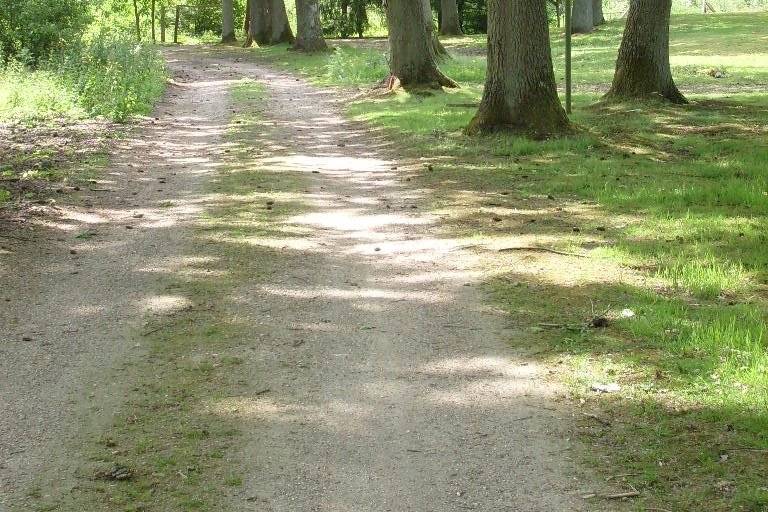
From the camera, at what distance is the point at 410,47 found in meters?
18.1

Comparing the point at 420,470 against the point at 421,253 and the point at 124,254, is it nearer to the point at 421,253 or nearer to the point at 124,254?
the point at 421,253

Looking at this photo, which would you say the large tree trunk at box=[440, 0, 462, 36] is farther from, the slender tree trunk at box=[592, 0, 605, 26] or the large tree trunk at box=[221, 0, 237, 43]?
the large tree trunk at box=[221, 0, 237, 43]

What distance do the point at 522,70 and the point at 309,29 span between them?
20.7 m

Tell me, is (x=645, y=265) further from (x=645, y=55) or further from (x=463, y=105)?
(x=463, y=105)

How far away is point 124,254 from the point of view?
25.4 feet

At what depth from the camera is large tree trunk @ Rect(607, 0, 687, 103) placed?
48.2 feet

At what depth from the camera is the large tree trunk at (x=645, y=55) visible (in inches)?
579

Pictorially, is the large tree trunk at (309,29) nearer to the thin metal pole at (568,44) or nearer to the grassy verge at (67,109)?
the grassy verge at (67,109)

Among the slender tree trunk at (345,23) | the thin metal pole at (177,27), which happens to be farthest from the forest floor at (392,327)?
the thin metal pole at (177,27)

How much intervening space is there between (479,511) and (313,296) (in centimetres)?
305

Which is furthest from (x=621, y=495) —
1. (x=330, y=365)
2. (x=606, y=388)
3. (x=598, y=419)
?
(x=330, y=365)

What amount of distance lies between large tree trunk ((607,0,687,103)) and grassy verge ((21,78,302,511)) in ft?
29.0

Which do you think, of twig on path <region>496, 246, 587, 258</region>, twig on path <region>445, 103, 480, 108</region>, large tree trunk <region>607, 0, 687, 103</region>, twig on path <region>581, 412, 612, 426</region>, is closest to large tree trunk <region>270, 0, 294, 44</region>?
twig on path <region>445, 103, 480, 108</region>

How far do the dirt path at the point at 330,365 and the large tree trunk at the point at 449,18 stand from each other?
104 ft
